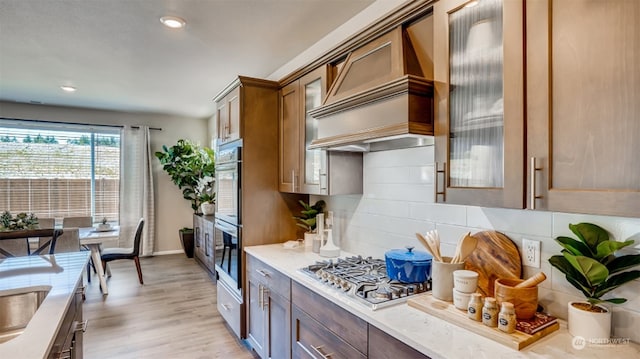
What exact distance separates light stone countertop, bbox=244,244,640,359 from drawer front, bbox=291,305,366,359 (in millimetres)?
190

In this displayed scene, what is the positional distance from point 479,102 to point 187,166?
5.43 metres

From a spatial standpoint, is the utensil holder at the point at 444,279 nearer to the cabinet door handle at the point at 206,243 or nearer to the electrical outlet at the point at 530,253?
the electrical outlet at the point at 530,253

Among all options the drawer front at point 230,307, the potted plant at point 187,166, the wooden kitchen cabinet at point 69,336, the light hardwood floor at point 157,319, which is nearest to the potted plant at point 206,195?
the potted plant at point 187,166

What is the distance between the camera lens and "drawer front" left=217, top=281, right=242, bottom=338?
9.45 feet

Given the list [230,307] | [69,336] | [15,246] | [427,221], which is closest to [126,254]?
[15,246]

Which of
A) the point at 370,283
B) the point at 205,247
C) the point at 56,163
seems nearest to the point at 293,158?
the point at 370,283

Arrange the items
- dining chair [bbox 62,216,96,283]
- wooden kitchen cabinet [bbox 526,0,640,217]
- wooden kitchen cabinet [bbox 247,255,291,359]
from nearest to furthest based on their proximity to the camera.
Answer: wooden kitchen cabinet [bbox 526,0,640,217], wooden kitchen cabinet [bbox 247,255,291,359], dining chair [bbox 62,216,96,283]

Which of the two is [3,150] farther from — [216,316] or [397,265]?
[397,265]

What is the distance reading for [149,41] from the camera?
2895 mm

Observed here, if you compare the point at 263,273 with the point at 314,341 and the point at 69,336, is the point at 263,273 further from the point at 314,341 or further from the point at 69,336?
the point at 69,336

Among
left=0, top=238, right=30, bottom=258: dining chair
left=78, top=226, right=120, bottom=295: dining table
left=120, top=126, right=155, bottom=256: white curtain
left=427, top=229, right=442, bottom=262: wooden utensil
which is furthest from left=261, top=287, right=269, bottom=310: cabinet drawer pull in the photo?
left=120, top=126, right=155, bottom=256: white curtain

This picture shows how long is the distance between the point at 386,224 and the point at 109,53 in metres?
2.90

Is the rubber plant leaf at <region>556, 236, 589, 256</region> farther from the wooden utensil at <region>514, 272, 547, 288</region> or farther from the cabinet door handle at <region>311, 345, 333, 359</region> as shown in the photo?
the cabinet door handle at <region>311, 345, 333, 359</region>

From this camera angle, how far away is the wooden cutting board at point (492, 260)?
1511mm
